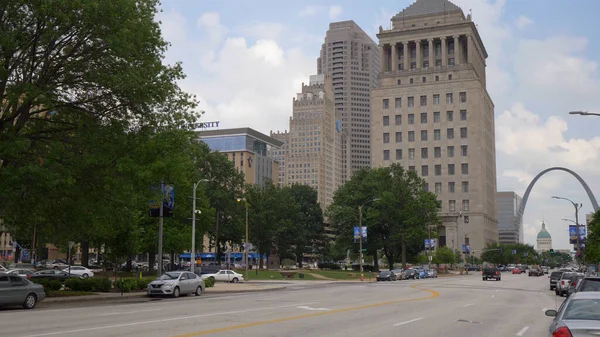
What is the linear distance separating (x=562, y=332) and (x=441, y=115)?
136 m

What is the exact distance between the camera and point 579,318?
364 inches

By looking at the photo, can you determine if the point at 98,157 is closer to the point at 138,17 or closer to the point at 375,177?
the point at 138,17

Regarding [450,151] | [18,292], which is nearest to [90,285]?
[18,292]

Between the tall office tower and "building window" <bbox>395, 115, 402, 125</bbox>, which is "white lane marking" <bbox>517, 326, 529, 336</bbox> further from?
"building window" <bbox>395, 115, 402, 125</bbox>

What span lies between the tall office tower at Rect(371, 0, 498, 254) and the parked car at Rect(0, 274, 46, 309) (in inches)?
4583

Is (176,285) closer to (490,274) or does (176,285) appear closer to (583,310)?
(583,310)

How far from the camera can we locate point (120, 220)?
1427 inches

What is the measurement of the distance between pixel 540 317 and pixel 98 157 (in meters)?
20.7

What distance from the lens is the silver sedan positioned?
855 cm

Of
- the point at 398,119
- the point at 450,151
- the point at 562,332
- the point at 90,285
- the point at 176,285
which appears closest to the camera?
the point at 562,332

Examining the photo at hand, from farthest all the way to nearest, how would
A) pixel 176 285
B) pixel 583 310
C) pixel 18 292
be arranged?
pixel 176 285 < pixel 18 292 < pixel 583 310

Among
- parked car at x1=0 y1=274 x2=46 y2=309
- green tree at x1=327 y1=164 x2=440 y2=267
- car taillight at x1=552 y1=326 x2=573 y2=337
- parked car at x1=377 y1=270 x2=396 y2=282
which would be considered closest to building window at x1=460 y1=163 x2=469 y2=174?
green tree at x1=327 y1=164 x2=440 y2=267

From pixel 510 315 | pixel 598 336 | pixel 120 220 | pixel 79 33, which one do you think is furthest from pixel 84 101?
pixel 598 336

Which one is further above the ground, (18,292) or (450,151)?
(450,151)
